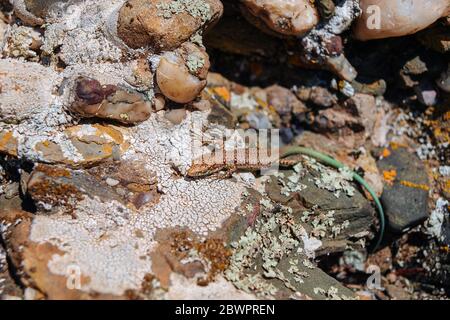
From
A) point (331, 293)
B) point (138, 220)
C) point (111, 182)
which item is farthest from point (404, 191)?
point (111, 182)

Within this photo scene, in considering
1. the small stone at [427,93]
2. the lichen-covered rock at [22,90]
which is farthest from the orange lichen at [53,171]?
the small stone at [427,93]

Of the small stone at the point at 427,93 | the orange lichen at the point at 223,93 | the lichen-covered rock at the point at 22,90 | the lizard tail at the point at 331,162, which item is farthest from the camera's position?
the orange lichen at the point at 223,93

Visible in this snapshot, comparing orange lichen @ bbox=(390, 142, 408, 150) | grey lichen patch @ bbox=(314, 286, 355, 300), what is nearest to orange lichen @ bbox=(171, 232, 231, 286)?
grey lichen patch @ bbox=(314, 286, 355, 300)

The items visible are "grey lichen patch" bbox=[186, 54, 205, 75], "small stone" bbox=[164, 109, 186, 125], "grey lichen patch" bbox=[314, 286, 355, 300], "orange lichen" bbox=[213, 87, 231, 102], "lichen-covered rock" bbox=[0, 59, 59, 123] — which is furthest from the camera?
"orange lichen" bbox=[213, 87, 231, 102]

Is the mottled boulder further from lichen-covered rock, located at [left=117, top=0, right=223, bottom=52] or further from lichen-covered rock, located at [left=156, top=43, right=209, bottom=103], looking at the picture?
lichen-covered rock, located at [left=117, top=0, right=223, bottom=52]

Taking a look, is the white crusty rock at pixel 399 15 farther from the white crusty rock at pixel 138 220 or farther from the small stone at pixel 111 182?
the small stone at pixel 111 182

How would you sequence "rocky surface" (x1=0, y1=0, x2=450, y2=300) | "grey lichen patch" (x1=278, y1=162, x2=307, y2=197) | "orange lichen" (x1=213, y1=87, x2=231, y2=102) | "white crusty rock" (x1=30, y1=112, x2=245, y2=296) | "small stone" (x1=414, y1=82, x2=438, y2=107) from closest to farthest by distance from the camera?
"white crusty rock" (x1=30, y1=112, x2=245, y2=296)
"rocky surface" (x1=0, y1=0, x2=450, y2=300)
"grey lichen patch" (x1=278, y1=162, x2=307, y2=197)
"small stone" (x1=414, y1=82, x2=438, y2=107)
"orange lichen" (x1=213, y1=87, x2=231, y2=102)
